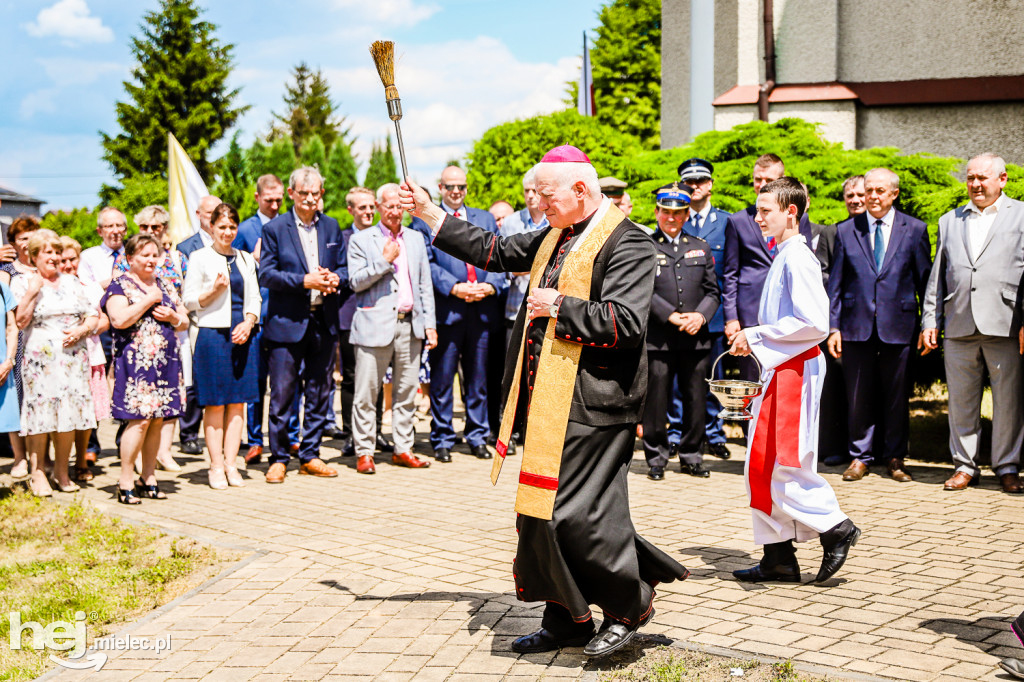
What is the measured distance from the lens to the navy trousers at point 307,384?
356 inches

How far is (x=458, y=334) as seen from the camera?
33.2 ft

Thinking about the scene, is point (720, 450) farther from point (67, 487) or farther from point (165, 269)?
point (67, 487)

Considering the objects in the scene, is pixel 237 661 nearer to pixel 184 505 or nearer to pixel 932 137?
pixel 184 505

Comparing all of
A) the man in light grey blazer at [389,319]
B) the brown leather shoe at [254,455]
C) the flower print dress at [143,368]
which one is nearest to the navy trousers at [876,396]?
the man in light grey blazer at [389,319]

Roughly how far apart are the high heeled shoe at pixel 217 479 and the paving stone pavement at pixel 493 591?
0.43 feet

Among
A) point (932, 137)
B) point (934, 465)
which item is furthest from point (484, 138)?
point (934, 465)

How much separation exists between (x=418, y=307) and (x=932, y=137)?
9.34 metres

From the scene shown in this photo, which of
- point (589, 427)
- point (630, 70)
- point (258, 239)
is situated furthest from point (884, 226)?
point (630, 70)

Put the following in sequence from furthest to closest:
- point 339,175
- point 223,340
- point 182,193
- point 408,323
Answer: point 339,175 → point 182,193 → point 408,323 → point 223,340

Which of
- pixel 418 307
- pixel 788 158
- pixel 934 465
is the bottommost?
pixel 934 465

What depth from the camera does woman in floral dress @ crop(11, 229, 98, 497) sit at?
828 centimetres

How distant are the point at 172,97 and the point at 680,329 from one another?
50107 mm

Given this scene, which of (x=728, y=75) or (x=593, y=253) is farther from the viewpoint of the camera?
(x=728, y=75)

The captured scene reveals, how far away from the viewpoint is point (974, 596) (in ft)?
17.7
